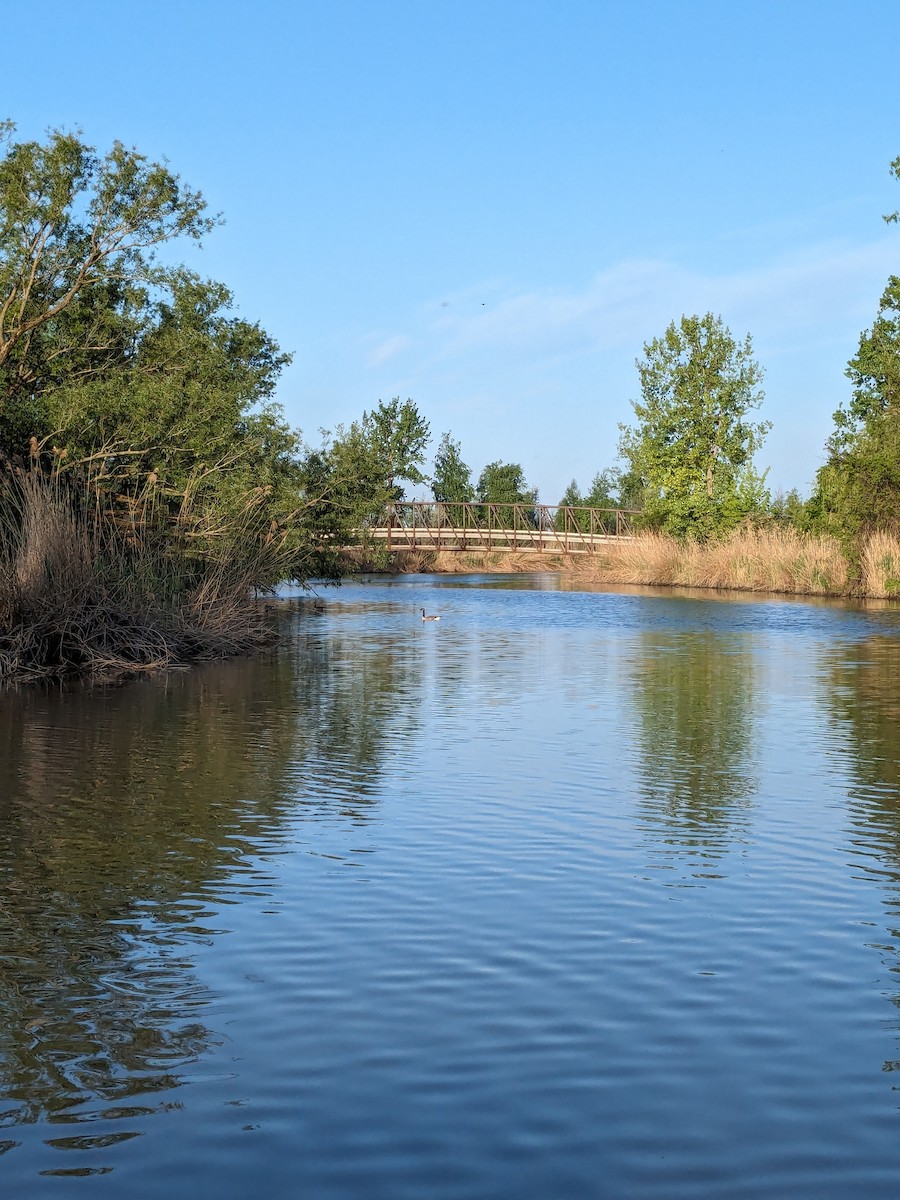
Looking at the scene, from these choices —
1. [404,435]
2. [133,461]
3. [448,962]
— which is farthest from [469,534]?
[448,962]

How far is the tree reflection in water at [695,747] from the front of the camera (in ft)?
32.4

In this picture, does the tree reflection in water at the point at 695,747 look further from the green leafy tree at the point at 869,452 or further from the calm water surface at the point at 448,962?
the green leafy tree at the point at 869,452

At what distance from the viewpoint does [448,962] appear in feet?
21.6

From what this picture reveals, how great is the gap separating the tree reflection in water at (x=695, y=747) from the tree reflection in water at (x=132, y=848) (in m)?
2.32

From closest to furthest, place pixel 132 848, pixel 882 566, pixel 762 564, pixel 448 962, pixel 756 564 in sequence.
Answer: pixel 448 962
pixel 132 848
pixel 882 566
pixel 762 564
pixel 756 564

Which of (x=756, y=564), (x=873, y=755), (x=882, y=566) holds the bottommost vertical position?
(x=873, y=755)

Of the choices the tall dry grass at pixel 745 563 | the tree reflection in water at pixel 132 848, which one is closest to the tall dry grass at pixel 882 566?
the tall dry grass at pixel 745 563

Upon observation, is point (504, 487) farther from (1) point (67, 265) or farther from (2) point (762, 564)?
(1) point (67, 265)

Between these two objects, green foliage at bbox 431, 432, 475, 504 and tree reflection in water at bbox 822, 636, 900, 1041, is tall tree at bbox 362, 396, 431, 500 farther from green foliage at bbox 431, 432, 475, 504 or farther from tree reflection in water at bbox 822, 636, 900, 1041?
tree reflection in water at bbox 822, 636, 900, 1041

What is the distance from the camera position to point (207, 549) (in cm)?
2472

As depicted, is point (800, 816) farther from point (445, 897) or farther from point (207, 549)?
point (207, 549)

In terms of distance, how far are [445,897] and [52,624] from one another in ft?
41.1

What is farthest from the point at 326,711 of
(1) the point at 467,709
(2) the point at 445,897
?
(2) the point at 445,897

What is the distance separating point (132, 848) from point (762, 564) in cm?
4395
